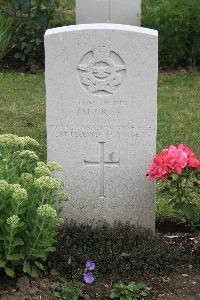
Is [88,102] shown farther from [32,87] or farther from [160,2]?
[160,2]

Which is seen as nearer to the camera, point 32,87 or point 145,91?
point 145,91

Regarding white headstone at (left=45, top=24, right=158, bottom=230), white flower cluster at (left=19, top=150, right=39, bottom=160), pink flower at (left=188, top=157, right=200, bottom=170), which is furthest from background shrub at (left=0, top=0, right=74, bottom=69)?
pink flower at (left=188, top=157, right=200, bottom=170)

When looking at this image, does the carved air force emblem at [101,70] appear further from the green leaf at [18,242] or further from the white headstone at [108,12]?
the white headstone at [108,12]

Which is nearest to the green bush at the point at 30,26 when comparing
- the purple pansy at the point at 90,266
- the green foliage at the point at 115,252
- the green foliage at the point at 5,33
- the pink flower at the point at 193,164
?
the green foliage at the point at 5,33

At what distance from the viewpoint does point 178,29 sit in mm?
9547

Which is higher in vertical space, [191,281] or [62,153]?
[62,153]

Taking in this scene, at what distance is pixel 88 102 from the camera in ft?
15.3

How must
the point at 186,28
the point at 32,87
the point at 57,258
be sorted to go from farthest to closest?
1. the point at 186,28
2. the point at 32,87
3. the point at 57,258

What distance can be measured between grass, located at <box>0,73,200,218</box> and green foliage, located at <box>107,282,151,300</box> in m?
2.49

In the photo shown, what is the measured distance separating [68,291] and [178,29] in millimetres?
5991

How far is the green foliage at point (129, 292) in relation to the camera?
4.13 meters

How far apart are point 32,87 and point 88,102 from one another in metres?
4.34

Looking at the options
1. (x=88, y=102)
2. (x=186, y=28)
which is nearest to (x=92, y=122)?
(x=88, y=102)

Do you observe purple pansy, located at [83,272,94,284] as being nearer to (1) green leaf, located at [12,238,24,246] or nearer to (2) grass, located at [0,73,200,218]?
(1) green leaf, located at [12,238,24,246]
